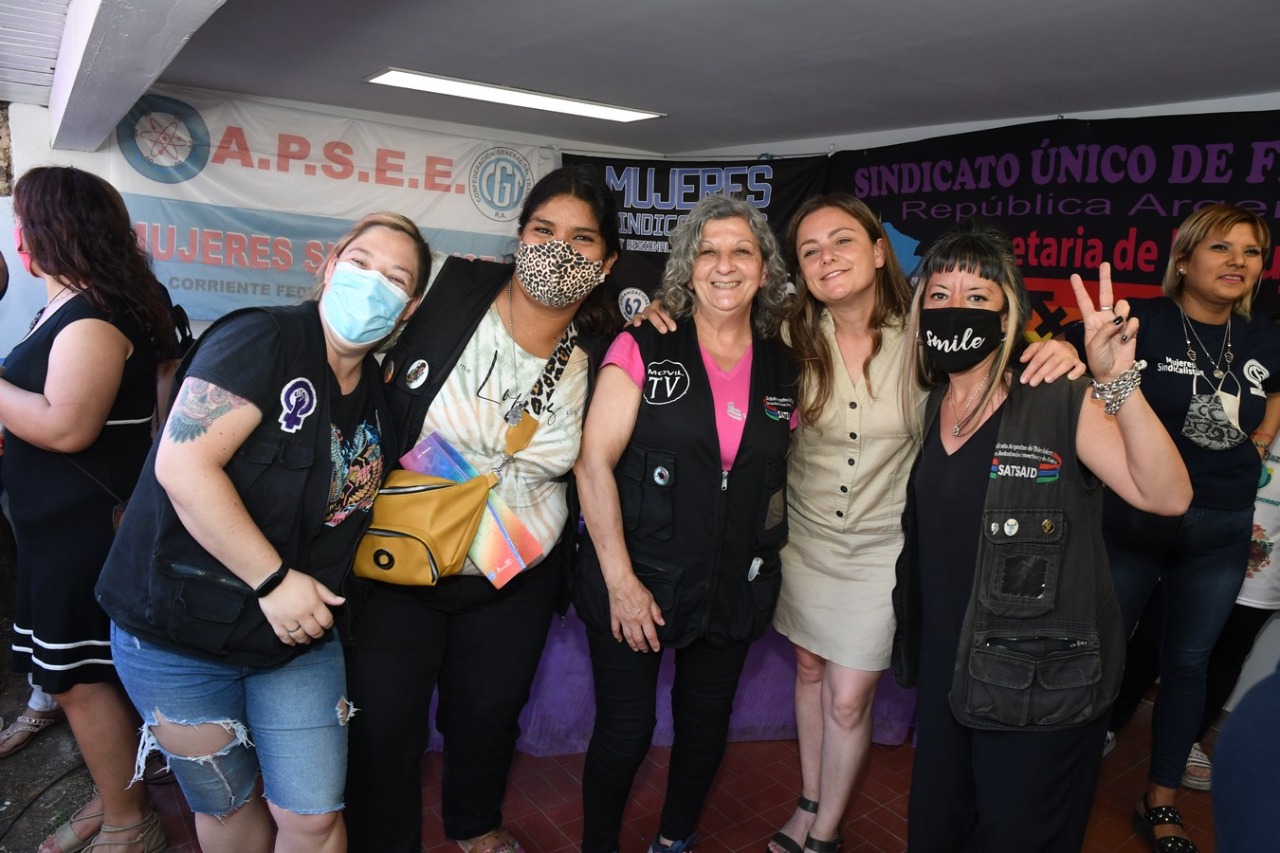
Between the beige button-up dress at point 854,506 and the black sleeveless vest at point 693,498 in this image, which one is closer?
the black sleeveless vest at point 693,498

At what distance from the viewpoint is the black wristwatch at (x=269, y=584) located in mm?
1546

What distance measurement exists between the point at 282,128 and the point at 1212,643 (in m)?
5.74

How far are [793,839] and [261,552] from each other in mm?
1827

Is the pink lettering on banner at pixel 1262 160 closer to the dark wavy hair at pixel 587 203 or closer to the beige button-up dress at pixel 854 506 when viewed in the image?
the beige button-up dress at pixel 854 506

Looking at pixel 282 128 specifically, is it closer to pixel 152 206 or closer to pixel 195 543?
pixel 152 206

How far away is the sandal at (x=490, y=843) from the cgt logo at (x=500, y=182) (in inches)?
185

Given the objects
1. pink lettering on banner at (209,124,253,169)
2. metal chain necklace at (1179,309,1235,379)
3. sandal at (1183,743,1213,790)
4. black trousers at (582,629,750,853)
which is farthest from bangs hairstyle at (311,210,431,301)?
pink lettering on banner at (209,124,253,169)

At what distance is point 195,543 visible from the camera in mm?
1541

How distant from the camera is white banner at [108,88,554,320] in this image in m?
5.27

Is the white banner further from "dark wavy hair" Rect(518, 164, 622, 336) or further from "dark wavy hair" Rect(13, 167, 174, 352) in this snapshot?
"dark wavy hair" Rect(518, 164, 622, 336)

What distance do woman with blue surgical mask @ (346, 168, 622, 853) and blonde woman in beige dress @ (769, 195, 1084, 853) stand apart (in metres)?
0.58

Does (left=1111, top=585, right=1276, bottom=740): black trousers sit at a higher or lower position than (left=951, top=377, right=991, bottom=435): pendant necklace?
lower

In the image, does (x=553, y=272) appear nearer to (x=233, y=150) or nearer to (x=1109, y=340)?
(x=1109, y=340)

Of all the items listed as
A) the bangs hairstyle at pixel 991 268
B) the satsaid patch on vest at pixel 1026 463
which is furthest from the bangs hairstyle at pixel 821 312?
the satsaid patch on vest at pixel 1026 463
